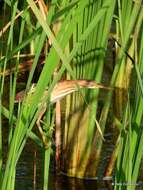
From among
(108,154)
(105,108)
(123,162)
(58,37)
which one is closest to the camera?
(58,37)

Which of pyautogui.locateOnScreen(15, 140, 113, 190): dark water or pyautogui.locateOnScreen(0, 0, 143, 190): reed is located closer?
pyautogui.locateOnScreen(0, 0, 143, 190): reed

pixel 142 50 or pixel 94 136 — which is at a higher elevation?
pixel 142 50

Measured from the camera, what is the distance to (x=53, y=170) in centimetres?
285

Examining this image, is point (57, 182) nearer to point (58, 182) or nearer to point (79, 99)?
point (58, 182)

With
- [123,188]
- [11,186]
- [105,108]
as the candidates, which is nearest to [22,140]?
[11,186]

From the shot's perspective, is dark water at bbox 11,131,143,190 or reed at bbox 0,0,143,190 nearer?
reed at bbox 0,0,143,190

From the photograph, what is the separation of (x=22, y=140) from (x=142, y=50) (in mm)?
536

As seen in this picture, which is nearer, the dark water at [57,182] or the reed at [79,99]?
the reed at [79,99]

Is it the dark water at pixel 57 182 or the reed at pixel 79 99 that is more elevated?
the reed at pixel 79 99

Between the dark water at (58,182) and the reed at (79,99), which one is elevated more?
the reed at (79,99)

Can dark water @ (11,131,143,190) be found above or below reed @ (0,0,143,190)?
below

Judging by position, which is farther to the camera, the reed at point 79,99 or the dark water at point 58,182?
the dark water at point 58,182

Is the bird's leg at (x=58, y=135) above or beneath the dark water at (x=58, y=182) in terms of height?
above

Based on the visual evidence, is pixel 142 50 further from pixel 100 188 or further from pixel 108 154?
pixel 108 154
